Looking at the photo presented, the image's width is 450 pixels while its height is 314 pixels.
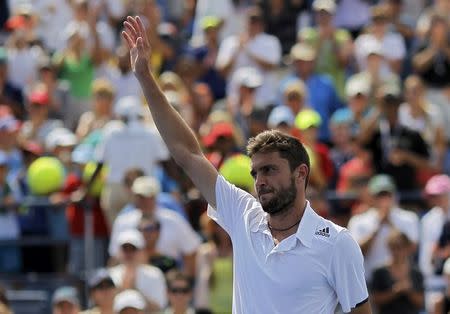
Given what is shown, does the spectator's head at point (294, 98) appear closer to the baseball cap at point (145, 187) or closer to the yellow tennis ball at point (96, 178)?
the yellow tennis ball at point (96, 178)

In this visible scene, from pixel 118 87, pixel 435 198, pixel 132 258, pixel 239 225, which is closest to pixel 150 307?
pixel 132 258

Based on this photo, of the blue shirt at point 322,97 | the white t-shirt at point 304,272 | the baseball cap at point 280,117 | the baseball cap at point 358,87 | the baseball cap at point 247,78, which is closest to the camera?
the white t-shirt at point 304,272

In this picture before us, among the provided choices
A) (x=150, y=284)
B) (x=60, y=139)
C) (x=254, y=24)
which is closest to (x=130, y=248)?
(x=150, y=284)

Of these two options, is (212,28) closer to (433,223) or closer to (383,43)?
(383,43)

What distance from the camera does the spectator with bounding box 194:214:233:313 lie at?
1069 cm

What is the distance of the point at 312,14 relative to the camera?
15203 mm

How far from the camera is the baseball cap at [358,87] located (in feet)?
43.3

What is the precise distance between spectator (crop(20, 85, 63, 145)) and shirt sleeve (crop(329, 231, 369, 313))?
8.74m

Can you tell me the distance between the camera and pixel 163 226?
11266mm

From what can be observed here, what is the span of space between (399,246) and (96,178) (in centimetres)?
313

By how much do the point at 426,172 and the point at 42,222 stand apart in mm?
3536

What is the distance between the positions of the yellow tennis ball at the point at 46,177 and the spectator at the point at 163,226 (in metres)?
1.31

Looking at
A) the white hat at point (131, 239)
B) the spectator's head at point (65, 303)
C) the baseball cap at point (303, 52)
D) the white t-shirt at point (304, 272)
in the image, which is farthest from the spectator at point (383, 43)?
the white t-shirt at point (304, 272)

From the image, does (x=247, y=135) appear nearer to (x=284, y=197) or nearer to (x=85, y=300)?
(x=85, y=300)
